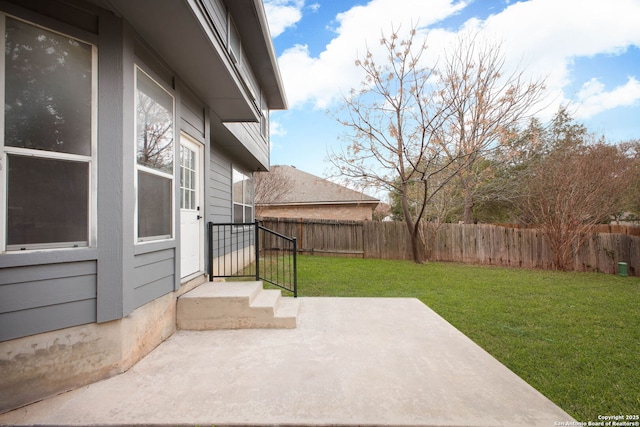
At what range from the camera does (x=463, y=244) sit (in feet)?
30.2

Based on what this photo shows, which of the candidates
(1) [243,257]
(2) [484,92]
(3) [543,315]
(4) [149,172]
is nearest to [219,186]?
(1) [243,257]

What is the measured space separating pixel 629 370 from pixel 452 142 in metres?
6.80

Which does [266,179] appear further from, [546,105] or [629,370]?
[629,370]

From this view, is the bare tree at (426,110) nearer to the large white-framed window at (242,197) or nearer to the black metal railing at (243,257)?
the large white-framed window at (242,197)

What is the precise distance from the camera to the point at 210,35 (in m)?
2.61

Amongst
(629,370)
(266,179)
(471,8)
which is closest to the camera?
(629,370)

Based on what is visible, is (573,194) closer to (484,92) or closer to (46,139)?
(484,92)

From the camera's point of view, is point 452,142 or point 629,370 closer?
point 629,370

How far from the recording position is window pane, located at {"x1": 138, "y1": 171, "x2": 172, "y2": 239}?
2.62m

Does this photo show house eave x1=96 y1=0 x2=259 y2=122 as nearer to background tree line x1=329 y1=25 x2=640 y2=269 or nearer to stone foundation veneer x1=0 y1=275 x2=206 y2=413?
stone foundation veneer x1=0 y1=275 x2=206 y2=413

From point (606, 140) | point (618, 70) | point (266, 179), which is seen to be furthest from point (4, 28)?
point (606, 140)

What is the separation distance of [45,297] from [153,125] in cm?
180

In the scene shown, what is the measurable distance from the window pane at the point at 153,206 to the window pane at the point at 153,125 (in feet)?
0.49

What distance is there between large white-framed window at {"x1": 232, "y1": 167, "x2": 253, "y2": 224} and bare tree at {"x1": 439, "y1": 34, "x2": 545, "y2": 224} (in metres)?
6.22
